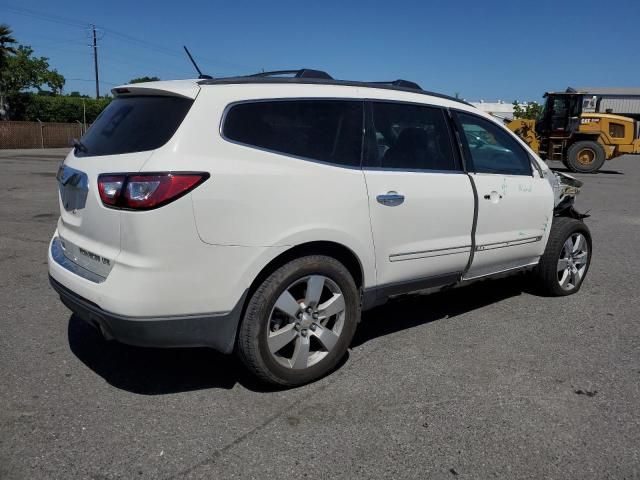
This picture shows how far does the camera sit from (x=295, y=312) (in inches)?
125

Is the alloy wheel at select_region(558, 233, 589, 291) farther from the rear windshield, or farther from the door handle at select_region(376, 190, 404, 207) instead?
the rear windshield

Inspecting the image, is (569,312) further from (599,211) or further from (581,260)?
(599,211)

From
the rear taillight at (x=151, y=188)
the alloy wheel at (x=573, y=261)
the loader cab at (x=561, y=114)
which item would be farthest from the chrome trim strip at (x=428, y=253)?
the loader cab at (x=561, y=114)

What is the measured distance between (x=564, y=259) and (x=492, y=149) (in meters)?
1.43

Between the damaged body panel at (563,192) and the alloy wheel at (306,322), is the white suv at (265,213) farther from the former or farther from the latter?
the damaged body panel at (563,192)

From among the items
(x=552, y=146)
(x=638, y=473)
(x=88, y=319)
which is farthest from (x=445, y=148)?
(x=552, y=146)

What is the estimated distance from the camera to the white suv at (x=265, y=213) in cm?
277

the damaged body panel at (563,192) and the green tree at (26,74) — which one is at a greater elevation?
the green tree at (26,74)

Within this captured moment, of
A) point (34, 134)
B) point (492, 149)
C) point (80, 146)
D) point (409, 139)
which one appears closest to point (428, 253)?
point (409, 139)

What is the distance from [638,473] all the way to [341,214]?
193 centimetres

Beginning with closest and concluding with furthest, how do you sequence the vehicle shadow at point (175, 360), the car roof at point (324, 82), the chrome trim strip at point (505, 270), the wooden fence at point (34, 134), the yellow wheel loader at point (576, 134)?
the car roof at point (324, 82) → the vehicle shadow at point (175, 360) → the chrome trim strip at point (505, 270) → the yellow wheel loader at point (576, 134) → the wooden fence at point (34, 134)

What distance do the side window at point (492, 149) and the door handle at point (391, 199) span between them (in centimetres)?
95

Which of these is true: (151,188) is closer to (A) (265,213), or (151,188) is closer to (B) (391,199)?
(A) (265,213)

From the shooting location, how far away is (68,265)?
3.23 meters
